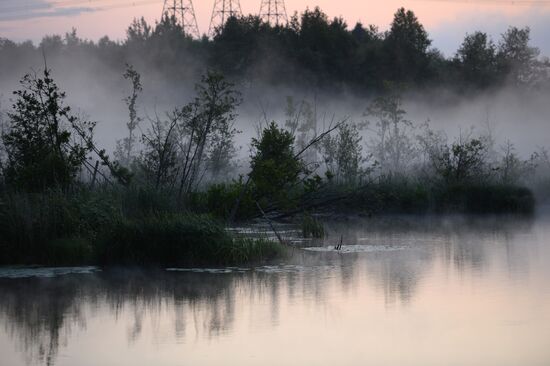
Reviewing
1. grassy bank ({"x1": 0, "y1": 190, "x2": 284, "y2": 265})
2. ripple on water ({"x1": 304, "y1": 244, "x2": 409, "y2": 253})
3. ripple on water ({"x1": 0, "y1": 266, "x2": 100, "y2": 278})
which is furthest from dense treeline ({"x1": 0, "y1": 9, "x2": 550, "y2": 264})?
ripple on water ({"x1": 304, "y1": 244, "x2": 409, "y2": 253})

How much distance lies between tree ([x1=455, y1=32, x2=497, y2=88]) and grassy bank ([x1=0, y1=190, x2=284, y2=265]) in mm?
49374

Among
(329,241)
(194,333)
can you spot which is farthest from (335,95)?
(194,333)

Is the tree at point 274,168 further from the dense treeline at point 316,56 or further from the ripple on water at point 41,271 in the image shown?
the dense treeline at point 316,56

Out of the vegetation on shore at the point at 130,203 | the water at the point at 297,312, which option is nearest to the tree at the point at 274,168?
the vegetation on shore at the point at 130,203

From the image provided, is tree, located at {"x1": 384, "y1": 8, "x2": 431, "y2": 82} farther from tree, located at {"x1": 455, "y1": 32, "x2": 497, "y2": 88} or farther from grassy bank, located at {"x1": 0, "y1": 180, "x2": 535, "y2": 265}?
grassy bank, located at {"x1": 0, "y1": 180, "x2": 535, "y2": 265}

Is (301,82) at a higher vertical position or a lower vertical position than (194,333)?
higher

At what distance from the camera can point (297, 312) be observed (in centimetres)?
1287

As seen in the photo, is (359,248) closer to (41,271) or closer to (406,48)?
(41,271)

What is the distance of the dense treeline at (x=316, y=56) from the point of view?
58.9m

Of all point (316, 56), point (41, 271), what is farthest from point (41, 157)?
point (316, 56)

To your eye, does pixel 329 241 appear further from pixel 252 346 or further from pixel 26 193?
pixel 252 346

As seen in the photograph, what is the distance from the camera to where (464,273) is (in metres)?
16.5

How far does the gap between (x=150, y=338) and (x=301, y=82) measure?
159 ft

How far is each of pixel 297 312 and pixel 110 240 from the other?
15.8 feet
